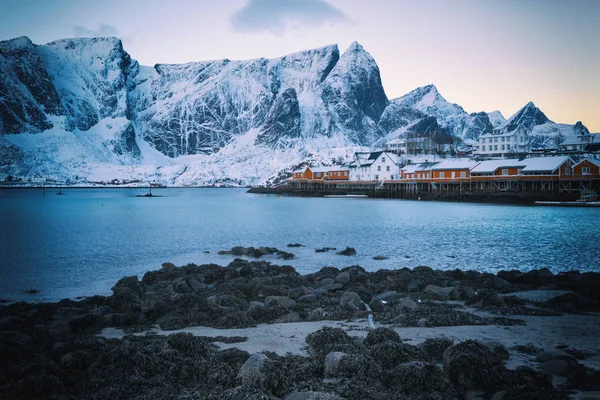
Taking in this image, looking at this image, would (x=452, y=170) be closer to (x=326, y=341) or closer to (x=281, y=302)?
(x=281, y=302)

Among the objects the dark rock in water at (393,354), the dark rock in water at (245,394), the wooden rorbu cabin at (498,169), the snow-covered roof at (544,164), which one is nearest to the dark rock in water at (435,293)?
the dark rock in water at (393,354)

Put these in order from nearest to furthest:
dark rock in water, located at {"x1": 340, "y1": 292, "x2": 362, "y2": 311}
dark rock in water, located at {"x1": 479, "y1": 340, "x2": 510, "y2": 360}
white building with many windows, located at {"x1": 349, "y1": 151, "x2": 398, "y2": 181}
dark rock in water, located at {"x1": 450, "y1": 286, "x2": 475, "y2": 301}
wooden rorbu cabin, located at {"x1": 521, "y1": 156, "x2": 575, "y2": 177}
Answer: dark rock in water, located at {"x1": 479, "y1": 340, "x2": 510, "y2": 360}
dark rock in water, located at {"x1": 340, "y1": 292, "x2": 362, "y2": 311}
dark rock in water, located at {"x1": 450, "y1": 286, "x2": 475, "y2": 301}
wooden rorbu cabin, located at {"x1": 521, "y1": 156, "x2": 575, "y2": 177}
white building with many windows, located at {"x1": 349, "y1": 151, "x2": 398, "y2": 181}

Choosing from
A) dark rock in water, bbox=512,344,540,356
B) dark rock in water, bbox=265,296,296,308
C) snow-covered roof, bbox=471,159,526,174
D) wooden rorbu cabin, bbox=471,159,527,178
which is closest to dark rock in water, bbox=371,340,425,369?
dark rock in water, bbox=512,344,540,356

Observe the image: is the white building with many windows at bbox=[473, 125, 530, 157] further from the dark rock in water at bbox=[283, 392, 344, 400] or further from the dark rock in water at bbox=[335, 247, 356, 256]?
the dark rock in water at bbox=[283, 392, 344, 400]

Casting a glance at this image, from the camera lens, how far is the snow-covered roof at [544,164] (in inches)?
2552

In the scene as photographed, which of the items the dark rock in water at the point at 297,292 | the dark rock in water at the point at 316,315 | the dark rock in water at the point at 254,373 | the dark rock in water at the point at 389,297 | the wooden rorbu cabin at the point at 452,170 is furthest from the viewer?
the wooden rorbu cabin at the point at 452,170

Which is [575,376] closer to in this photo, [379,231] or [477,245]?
[477,245]

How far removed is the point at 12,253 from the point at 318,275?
71.2 feet

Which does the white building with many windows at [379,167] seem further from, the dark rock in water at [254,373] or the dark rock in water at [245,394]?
the dark rock in water at [245,394]

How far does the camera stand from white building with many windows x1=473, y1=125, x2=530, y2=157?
110625mm

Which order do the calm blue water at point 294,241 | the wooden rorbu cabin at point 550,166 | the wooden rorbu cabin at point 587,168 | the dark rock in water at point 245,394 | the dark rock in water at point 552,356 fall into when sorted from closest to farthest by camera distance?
1. the dark rock in water at point 245,394
2. the dark rock in water at point 552,356
3. the calm blue water at point 294,241
4. the wooden rorbu cabin at point 587,168
5. the wooden rorbu cabin at point 550,166

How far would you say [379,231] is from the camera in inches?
1471

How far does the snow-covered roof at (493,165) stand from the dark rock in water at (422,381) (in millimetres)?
72678

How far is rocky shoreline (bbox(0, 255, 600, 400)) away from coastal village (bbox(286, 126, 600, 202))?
57627 mm
